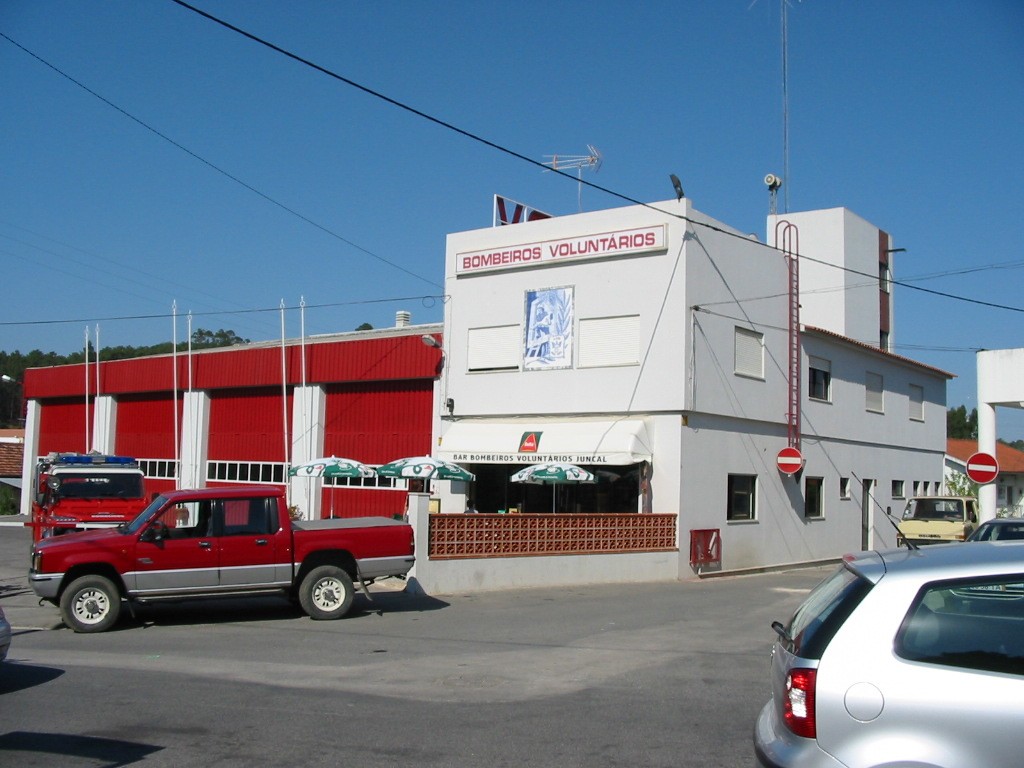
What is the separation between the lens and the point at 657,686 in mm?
9414

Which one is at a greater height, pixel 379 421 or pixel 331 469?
pixel 379 421

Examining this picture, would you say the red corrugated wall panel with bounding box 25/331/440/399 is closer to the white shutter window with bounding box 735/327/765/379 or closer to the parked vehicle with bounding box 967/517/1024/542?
the white shutter window with bounding box 735/327/765/379

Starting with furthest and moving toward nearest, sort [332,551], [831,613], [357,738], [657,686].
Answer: [332,551] → [657,686] → [357,738] → [831,613]

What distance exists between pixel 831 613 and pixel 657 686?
204 inches

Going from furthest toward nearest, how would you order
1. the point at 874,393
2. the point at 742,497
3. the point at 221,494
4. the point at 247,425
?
1. the point at 247,425
2. the point at 874,393
3. the point at 742,497
4. the point at 221,494

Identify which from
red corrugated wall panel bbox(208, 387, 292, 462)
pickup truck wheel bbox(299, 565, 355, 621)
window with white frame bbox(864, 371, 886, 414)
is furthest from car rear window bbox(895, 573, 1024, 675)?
red corrugated wall panel bbox(208, 387, 292, 462)

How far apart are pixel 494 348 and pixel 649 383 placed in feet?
15.0

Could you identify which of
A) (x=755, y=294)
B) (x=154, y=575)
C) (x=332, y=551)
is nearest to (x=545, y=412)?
(x=755, y=294)

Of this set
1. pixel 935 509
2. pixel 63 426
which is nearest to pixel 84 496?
pixel 63 426

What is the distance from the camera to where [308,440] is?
99.0 feet

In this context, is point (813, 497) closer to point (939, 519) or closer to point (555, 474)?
point (939, 519)

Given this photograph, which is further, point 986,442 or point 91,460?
point 986,442

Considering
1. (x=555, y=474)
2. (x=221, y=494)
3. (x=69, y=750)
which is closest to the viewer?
(x=69, y=750)

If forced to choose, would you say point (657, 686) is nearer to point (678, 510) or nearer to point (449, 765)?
point (449, 765)
